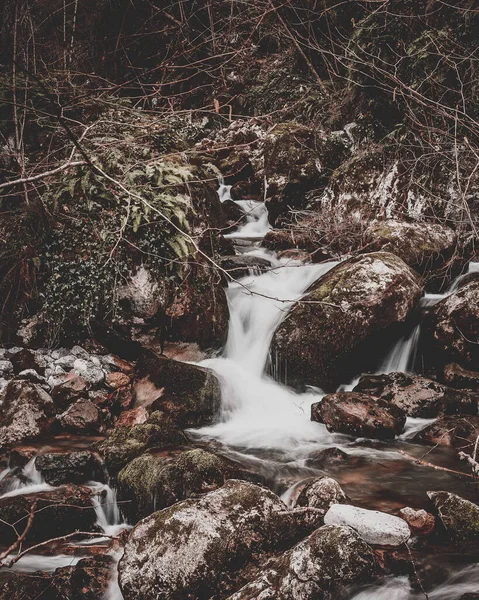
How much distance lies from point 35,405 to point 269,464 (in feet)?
10.0

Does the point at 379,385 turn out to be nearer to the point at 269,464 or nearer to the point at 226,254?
the point at 269,464

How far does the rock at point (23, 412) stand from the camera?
5.38 meters

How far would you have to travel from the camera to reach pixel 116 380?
6551 mm

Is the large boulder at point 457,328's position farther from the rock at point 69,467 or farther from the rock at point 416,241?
the rock at point 69,467

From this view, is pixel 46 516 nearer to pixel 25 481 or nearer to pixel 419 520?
Result: pixel 25 481

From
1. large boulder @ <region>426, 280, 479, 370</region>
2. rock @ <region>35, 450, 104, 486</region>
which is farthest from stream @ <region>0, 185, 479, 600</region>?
large boulder @ <region>426, 280, 479, 370</region>

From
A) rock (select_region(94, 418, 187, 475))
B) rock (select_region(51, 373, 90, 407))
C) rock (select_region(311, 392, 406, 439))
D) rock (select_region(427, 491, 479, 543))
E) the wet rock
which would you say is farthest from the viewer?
the wet rock

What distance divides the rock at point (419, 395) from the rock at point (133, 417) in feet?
10.9

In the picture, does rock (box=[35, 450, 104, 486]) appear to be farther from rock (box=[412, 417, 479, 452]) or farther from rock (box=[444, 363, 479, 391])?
rock (box=[444, 363, 479, 391])

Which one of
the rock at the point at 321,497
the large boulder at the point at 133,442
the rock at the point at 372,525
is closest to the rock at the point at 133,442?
the large boulder at the point at 133,442

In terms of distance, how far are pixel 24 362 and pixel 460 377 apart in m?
6.58

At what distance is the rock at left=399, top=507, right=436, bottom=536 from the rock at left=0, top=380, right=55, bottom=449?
14.0 ft

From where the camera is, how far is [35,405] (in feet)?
18.6

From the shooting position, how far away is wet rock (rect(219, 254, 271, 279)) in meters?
9.13
